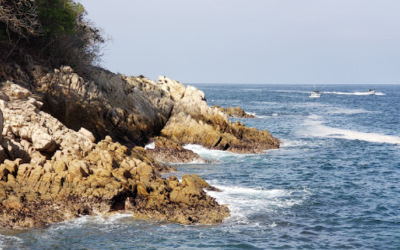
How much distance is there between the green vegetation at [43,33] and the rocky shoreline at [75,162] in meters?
1.77

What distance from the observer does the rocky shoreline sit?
21250mm

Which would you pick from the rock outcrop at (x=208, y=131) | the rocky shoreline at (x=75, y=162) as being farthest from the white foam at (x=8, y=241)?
the rock outcrop at (x=208, y=131)

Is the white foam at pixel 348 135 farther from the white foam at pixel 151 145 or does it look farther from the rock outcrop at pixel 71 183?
the rock outcrop at pixel 71 183

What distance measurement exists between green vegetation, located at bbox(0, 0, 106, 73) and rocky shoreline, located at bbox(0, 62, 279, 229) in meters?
1.77

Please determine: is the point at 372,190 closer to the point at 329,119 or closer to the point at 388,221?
the point at 388,221

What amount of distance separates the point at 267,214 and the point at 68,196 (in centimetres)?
892

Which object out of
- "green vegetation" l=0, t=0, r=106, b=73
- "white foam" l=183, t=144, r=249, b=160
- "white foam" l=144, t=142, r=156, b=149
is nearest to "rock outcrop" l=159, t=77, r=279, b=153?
"white foam" l=183, t=144, r=249, b=160

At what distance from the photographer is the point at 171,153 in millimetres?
36188

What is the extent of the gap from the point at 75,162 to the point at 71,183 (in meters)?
1.12

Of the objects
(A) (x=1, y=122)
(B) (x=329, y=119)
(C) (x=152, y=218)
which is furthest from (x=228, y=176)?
(B) (x=329, y=119)

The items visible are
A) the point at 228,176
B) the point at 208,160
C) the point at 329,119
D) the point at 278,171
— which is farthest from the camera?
the point at 329,119

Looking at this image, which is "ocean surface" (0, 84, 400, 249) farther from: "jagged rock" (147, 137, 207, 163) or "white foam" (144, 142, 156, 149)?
"white foam" (144, 142, 156, 149)

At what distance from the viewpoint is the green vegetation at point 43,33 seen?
3172 cm

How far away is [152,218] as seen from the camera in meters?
21.3
